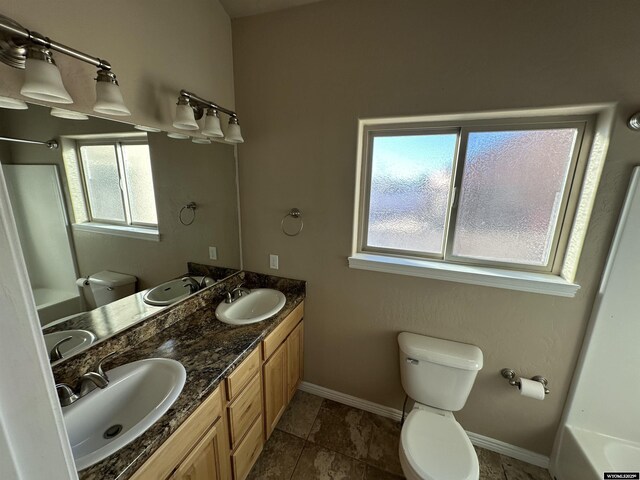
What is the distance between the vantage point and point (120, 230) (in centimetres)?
126

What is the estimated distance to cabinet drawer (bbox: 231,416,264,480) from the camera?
1.31 m

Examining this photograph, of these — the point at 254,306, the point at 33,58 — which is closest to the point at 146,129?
the point at 33,58

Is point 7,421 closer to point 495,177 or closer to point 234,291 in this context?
point 234,291

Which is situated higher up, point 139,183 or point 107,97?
point 107,97

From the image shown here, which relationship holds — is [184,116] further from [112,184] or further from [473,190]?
[473,190]

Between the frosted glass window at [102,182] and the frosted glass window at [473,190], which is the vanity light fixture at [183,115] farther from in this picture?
the frosted glass window at [473,190]

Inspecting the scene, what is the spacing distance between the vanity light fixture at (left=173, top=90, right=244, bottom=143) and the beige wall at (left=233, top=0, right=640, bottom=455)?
0.22 metres

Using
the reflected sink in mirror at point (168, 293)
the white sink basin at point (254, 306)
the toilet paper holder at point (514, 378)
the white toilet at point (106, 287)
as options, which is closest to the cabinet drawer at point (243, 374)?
the white sink basin at point (254, 306)

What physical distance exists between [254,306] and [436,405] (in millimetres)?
1289

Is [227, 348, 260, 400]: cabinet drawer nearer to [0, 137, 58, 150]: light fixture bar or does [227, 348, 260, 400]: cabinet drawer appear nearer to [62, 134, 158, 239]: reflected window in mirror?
[62, 134, 158, 239]: reflected window in mirror

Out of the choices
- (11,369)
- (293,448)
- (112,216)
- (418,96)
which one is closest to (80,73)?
(112,216)

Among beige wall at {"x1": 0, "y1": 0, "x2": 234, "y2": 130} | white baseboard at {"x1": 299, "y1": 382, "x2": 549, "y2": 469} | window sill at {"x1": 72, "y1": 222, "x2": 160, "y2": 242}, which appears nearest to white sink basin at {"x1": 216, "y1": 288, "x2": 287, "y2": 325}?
window sill at {"x1": 72, "y1": 222, "x2": 160, "y2": 242}

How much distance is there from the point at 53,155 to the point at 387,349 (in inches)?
78.2

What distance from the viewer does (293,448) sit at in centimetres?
168
